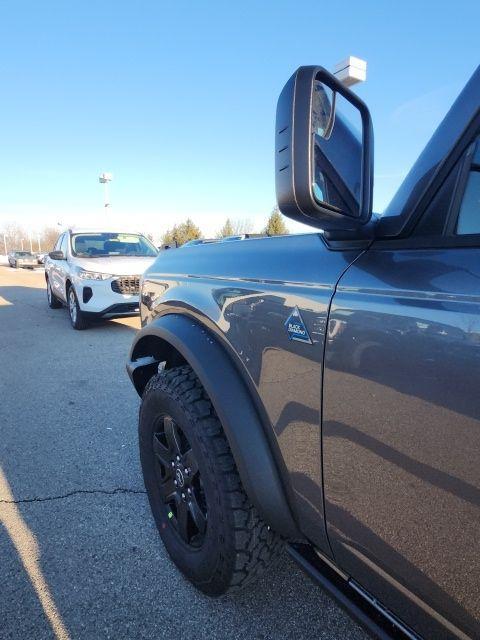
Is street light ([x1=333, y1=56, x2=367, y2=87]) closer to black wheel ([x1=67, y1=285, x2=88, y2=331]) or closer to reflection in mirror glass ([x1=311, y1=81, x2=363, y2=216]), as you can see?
reflection in mirror glass ([x1=311, y1=81, x2=363, y2=216])

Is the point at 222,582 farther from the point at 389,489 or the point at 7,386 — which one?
the point at 7,386

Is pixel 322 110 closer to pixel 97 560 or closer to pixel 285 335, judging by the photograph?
pixel 285 335

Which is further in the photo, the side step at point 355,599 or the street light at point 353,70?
the street light at point 353,70

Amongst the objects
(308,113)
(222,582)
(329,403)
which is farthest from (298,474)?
(308,113)

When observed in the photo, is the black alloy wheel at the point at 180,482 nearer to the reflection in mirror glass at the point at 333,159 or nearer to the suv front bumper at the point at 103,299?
the reflection in mirror glass at the point at 333,159

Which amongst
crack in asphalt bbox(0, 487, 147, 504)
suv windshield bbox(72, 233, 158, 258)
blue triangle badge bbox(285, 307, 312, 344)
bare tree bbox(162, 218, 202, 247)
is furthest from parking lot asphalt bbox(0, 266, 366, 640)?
bare tree bbox(162, 218, 202, 247)

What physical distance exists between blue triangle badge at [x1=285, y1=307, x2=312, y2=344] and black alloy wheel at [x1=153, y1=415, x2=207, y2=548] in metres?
0.83

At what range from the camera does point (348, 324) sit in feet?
3.45

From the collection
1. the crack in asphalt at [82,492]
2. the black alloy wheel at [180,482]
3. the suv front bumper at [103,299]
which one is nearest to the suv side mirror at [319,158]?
the black alloy wheel at [180,482]

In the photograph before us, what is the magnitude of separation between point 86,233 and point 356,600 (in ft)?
27.3

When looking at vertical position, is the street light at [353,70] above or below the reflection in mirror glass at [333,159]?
above

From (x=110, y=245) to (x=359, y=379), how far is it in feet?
26.1

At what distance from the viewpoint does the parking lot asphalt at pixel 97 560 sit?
66.5 inches

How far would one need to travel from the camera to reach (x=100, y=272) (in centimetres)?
701
